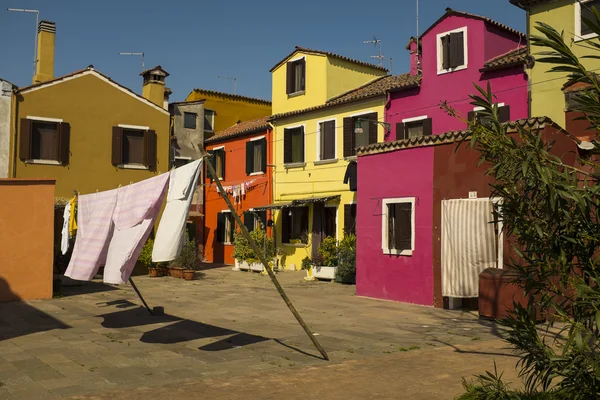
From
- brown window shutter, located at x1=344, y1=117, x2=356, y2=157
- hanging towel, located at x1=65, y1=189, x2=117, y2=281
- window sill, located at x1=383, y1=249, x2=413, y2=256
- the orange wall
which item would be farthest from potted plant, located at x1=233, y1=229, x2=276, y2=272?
hanging towel, located at x1=65, y1=189, x2=117, y2=281

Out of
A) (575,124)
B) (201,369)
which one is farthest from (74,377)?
(575,124)

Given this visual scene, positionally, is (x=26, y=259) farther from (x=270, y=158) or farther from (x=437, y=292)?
(x=270, y=158)

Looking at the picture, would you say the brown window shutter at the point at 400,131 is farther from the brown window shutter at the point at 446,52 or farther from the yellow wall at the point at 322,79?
the yellow wall at the point at 322,79

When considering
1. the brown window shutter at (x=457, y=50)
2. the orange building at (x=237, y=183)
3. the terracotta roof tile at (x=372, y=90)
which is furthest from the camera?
the orange building at (x=237, y=183)

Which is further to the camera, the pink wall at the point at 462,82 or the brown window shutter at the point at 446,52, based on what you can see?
the brown window shutter at the point at 446,52

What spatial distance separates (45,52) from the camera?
973 inches

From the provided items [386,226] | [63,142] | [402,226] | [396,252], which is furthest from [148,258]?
[402,226]

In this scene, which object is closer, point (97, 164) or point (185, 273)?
point (185, 273)

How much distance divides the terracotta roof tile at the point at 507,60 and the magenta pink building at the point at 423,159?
0.03 m

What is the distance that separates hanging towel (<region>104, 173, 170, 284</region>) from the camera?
8992 mm

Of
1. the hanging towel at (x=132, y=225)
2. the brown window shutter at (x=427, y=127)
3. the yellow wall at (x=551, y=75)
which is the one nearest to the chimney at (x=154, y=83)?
the brown window shutter at (x=427, y=127)

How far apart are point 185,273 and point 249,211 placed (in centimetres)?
540

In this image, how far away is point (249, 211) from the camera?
26.5 metres

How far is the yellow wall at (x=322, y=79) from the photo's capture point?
81.5 feet
